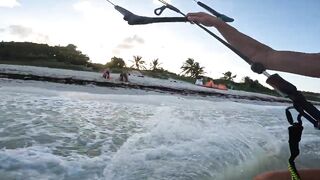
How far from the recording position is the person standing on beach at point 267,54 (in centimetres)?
208

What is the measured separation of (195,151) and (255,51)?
3775mm

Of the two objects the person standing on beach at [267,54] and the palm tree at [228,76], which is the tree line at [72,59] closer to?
the palm tree at [228,76]

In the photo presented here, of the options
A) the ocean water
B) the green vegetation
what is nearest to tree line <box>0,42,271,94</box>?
the green vegetation

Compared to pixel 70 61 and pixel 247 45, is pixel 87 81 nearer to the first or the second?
pixel 247 45

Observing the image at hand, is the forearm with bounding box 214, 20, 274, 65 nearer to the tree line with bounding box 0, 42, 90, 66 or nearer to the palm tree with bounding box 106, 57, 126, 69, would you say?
the tree line with bounding box 0, 42, 90, 66

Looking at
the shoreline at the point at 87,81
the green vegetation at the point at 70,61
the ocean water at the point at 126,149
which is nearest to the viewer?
the ocean water at the point at 126,149

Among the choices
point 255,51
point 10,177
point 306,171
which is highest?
point 255,51

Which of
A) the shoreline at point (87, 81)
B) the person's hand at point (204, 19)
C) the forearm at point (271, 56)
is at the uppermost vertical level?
the person's hand at point (204, 19)

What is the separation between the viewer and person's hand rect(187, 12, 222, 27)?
7.44ft

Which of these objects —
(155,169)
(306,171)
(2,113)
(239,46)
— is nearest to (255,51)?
(239,46)

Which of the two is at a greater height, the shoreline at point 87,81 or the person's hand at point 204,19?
the person's hand at point 204,19

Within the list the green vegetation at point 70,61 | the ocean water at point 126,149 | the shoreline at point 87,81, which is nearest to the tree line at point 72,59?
the green vegetation at point 70,61

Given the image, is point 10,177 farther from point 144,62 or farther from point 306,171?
point 144,62

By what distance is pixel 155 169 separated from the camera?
15.1 feet
